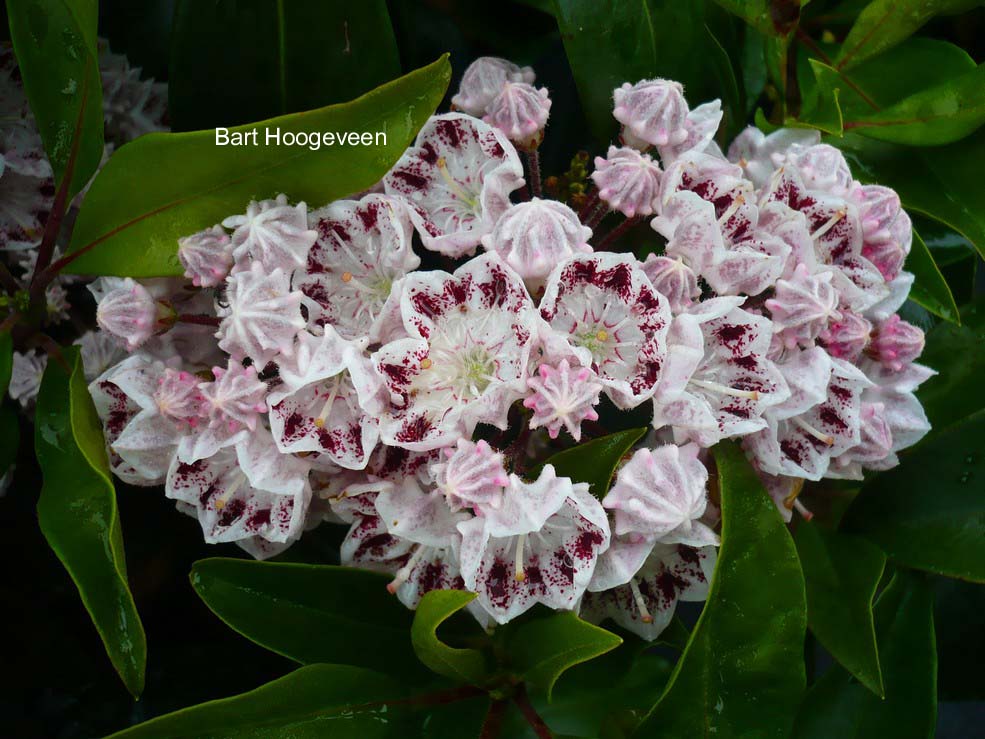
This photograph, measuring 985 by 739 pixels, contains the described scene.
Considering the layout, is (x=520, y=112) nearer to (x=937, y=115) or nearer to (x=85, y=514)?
(x=937, y=115)

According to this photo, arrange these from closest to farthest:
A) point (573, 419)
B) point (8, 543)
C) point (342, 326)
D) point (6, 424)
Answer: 1. point (573, 419)
2. point (342, 326)
3. point (6, 424)
4. point (8, 543)

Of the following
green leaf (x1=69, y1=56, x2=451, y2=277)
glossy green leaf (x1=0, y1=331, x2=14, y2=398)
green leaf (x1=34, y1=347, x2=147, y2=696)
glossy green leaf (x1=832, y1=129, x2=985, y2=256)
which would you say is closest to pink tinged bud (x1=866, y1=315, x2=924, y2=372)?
glossy green leaf (x1=832, y1=129, x2=985, y2=256)

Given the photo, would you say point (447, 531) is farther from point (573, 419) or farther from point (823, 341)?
point (823, 341)

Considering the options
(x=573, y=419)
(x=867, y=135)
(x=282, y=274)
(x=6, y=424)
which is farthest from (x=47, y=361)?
(x=867, y=135)

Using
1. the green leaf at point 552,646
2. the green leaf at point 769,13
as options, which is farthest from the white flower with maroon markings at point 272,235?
the green leaf at point 769,13

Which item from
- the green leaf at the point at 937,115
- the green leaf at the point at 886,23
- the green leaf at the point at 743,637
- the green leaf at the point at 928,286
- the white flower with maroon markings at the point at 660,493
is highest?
the green leaf at the point at 886,23

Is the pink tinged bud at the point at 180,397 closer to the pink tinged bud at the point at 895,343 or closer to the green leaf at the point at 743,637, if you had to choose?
the green leaf at the point at 743,637

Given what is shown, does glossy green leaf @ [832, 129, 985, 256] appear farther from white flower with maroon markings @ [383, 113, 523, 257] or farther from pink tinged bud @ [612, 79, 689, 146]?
white flower with maroon markings @ [383, 113, 523, 257]
